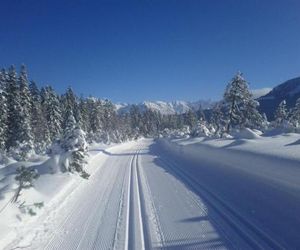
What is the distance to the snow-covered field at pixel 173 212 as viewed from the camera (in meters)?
7.25

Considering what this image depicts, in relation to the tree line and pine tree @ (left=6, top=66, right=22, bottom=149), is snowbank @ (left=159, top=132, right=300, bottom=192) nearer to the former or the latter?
the tree line

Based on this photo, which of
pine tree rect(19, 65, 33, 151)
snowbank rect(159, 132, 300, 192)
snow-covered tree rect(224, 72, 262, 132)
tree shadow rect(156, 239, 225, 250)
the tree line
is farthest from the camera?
snow-covered tree rect(224, 72, 262, 132)

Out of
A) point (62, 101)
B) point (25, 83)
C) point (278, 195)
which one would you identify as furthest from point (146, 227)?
point (62, 101)

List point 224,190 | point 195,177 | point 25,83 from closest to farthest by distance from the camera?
point 224,190
point 195,177
point 25,83

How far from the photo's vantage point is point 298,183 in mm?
9492

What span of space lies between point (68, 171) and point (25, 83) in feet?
109

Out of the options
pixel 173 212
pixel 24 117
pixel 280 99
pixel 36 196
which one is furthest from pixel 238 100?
pixel 280 99

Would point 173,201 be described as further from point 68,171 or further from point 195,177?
point 68,171

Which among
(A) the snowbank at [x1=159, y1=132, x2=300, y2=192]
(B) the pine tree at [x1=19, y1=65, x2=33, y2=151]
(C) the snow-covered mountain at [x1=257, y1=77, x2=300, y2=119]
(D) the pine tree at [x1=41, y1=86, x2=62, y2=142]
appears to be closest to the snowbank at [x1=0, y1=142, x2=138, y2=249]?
(A) the snowbank at [x1=159, y1=132, x2=300, y2=192]

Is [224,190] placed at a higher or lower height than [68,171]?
lower

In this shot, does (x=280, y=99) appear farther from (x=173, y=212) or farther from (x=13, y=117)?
(x=173, y=212)

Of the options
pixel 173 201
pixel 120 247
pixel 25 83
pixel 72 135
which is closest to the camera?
pixel 120 247

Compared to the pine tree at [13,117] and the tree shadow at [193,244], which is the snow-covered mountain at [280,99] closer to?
the pine tree at [13,117]

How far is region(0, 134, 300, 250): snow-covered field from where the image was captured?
7.25 m
